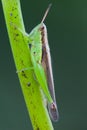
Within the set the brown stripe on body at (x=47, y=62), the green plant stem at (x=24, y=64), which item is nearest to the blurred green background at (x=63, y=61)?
the brown stripe on body at (x=47, y=62)

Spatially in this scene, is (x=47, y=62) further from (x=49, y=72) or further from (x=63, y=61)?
(x=63, y=61)

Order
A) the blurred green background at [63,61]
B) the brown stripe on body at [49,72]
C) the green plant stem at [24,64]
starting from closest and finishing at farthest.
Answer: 1. the green plant stem at [24,64]
2. the brown stripe on body at [49,72]
3. the blurred green background at [63,61]

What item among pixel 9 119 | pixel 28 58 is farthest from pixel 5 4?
pixel 9 119

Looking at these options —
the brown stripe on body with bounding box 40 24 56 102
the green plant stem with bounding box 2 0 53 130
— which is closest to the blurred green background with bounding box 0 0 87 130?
the brown stripe on body with bounding box 40 24 56 102

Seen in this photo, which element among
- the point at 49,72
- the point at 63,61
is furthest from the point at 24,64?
the point at 63,61

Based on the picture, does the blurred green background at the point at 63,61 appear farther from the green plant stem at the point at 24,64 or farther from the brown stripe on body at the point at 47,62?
the green plant stem at the point at 24,64

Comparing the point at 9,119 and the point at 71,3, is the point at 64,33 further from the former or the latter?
the point at 9,119
